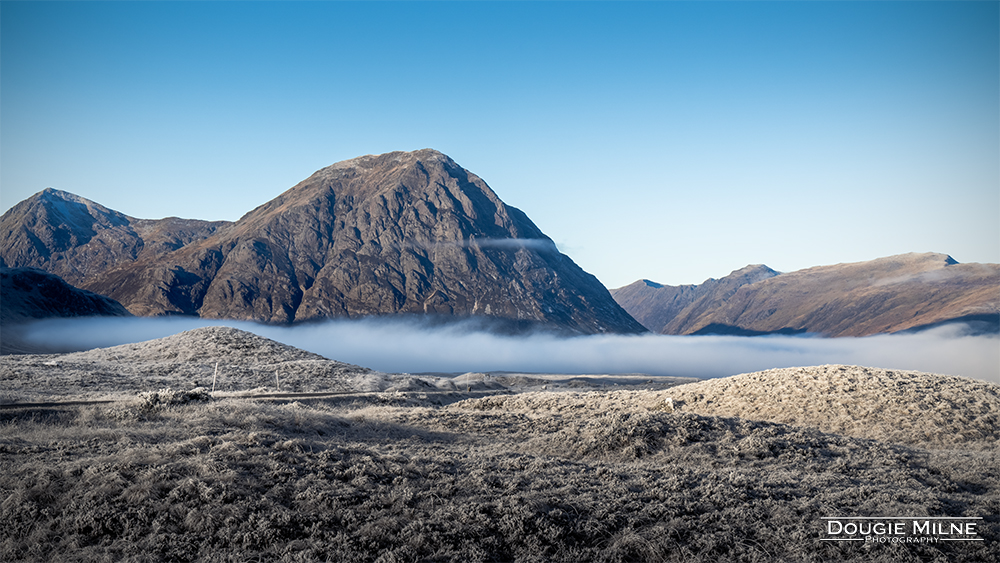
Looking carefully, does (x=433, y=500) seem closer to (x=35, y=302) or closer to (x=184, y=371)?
(x=184, y=371)

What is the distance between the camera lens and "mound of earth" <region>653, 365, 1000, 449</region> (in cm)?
2453

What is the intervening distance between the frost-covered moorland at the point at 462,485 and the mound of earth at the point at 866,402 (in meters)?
0.30

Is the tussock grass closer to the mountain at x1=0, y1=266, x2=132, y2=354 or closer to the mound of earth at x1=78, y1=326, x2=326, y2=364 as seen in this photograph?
the mound of earth at x1=78, y1=326, x2=326, y2=364

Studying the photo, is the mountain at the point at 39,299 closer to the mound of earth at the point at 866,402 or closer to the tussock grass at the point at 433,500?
the tussock grass at the point at 433,500

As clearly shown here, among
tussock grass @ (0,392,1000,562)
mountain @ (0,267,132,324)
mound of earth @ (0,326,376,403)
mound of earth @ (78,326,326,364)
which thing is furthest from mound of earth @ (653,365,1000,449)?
mountain @ (0,267,132,324)

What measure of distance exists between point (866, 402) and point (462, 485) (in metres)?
23.4

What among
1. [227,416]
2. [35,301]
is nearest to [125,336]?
[35,301]

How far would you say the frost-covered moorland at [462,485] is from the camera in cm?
977

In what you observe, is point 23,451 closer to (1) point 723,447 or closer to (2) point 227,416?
(2) point 227,416

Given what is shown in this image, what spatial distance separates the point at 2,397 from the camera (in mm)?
25547

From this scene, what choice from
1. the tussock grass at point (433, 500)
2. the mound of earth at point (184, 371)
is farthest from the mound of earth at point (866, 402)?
the mound of earth at point (184, 371)

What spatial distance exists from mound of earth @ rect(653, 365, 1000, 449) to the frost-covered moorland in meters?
0.30

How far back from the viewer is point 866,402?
27312 millimetres

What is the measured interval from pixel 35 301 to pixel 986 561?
162 metres
